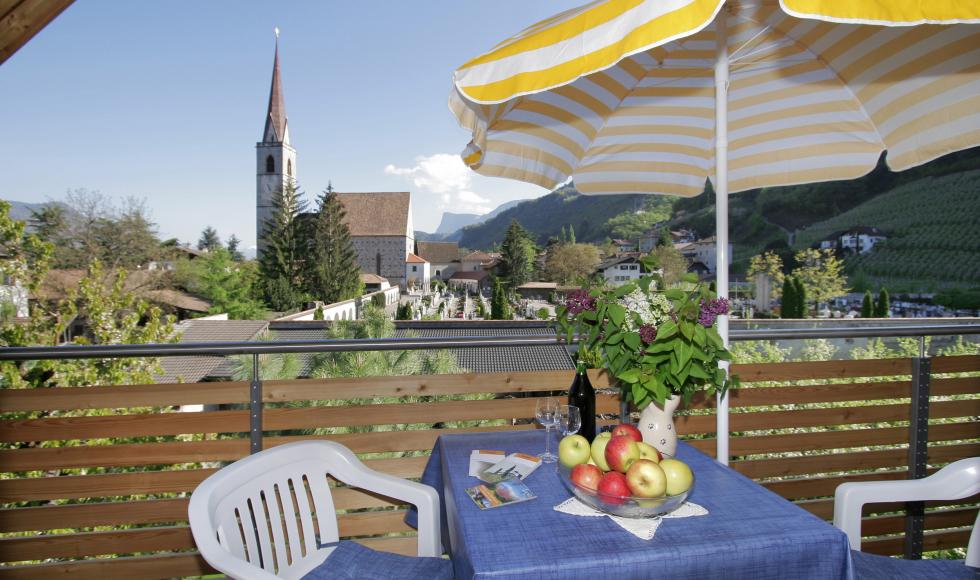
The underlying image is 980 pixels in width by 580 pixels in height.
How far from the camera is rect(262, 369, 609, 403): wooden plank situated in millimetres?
1850

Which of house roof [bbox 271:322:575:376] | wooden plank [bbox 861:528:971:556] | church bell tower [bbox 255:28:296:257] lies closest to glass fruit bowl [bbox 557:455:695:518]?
house roof [bbox 271:322:575:376]

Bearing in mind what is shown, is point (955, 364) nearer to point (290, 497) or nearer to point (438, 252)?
point (290, 497)

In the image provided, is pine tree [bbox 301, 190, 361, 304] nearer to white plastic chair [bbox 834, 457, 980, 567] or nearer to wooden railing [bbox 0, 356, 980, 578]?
wooden railing [bbox 0, 356, 980, 578]

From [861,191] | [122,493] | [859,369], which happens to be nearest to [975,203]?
[861,191]

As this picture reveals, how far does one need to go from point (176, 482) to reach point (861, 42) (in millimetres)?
2598

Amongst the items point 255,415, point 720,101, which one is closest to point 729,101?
point 720,101

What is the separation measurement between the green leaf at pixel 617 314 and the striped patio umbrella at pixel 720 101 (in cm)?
44

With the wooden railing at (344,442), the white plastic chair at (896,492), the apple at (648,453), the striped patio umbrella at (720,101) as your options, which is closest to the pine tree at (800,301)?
the wooden railing at (344,442)

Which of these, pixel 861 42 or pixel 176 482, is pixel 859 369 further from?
pixel 176 482

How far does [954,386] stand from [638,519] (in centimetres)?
212

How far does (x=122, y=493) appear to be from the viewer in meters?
1.76

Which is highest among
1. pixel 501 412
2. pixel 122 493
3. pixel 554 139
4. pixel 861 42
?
pixel 861 42

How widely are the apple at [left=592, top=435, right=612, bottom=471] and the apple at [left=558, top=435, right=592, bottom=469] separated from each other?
0.07ft

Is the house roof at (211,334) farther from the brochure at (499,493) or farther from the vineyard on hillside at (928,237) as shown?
the vineyard on hillside at (928,237)
